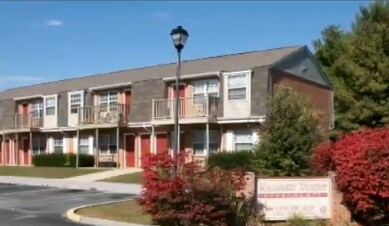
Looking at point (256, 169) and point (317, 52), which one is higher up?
point (317, 52)

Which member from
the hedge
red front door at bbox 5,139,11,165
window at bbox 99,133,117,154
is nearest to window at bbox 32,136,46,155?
the hedge

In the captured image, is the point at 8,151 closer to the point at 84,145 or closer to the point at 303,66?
the point at 84,145

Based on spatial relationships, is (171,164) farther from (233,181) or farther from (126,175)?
(126,175)

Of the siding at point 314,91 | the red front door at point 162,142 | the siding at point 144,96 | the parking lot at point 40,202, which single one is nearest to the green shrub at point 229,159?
the parking lot at point 40,202

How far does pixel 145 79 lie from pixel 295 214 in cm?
2267

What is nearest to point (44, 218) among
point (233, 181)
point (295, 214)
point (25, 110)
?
point (233, 181)

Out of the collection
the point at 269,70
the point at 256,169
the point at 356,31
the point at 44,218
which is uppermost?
the point at 356,31

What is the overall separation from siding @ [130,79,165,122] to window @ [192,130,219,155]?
129 inches

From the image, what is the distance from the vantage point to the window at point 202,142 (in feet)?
106

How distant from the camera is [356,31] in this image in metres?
38.3

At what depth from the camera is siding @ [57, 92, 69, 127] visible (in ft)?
136

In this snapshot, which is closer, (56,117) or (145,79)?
(145,79)

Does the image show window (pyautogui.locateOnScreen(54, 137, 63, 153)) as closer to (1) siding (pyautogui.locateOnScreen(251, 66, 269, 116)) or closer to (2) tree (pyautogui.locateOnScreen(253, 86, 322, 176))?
(1) siding (pyautogui.locateOnScreen(251, 66, 269, 116))

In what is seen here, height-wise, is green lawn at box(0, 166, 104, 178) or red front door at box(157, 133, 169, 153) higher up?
red front door at box(157, 133, 169, 153)
